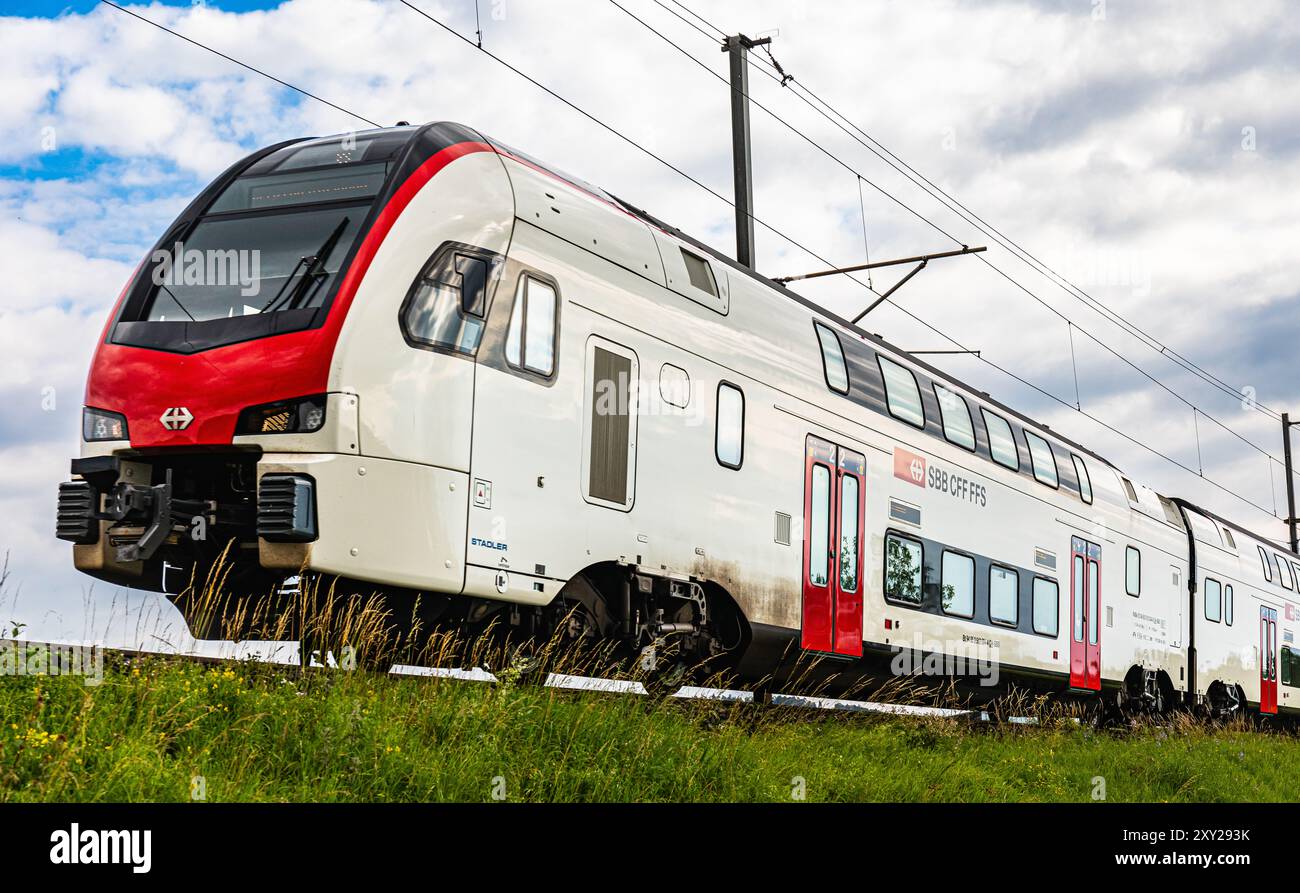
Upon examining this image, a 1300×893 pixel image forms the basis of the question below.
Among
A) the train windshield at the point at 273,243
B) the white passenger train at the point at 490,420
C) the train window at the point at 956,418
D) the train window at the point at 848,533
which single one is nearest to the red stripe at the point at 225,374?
the white passenger train at the point at 490,420

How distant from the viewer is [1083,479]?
1859cm

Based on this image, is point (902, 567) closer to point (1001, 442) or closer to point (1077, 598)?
point (1001, 442)

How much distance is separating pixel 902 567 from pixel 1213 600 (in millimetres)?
12400

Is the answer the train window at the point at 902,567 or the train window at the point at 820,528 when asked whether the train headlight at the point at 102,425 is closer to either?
the train window at the point at 820,528

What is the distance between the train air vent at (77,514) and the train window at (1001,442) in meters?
10.9

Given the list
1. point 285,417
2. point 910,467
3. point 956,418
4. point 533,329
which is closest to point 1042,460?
point 956,418

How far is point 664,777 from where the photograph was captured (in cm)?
673

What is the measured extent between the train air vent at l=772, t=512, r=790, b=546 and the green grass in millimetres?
2214

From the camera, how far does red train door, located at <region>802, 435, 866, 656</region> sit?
37.7 feet

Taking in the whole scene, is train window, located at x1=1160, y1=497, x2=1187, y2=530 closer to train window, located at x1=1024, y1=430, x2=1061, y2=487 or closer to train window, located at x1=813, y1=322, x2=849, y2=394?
train window, located at x1=1024, y1=430, x2=1061, y2=487

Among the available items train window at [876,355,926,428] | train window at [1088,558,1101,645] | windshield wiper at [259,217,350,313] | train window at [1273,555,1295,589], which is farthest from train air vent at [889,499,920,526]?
train window at [1273,555,1295,589]
